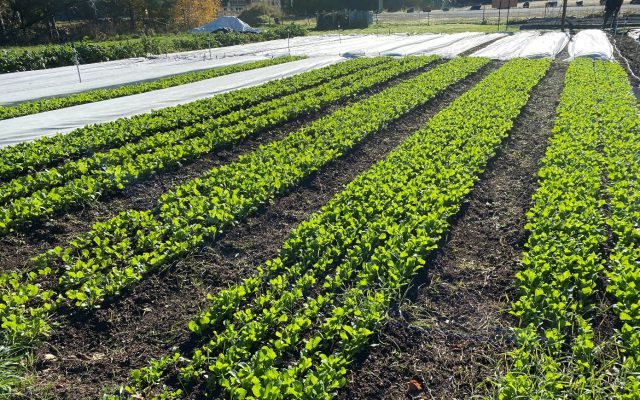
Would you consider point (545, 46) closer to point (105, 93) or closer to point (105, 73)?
point (105, 73)

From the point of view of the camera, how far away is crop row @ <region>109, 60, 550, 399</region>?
3461 millimetres

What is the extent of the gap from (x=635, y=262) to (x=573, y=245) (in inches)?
22.9

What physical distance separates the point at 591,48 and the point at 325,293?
80.0 ft

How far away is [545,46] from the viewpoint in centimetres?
2492

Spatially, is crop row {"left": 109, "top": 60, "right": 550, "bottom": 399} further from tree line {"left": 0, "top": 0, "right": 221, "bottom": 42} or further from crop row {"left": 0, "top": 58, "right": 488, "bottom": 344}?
tree line {"left": 0, "top": 0, "right": 221, "bottom": 42}

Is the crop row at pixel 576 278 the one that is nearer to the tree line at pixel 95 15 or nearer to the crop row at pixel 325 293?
the crop row at pixel 325 293

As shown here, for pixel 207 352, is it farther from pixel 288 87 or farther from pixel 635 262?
pixel 288 87

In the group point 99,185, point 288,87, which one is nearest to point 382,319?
point 99,185

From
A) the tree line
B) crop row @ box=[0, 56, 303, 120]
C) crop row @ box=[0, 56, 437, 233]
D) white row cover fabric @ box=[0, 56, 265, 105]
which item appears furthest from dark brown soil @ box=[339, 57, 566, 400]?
the tree line

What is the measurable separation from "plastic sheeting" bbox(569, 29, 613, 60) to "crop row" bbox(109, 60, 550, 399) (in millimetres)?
18235

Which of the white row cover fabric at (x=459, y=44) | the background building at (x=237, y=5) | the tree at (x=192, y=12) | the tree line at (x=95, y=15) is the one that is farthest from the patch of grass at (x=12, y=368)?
the background building at (x=237, y=5)

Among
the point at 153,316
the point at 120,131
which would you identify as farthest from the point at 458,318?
the point at 120,131

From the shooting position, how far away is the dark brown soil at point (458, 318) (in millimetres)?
3672

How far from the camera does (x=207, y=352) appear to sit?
12.6 feet
